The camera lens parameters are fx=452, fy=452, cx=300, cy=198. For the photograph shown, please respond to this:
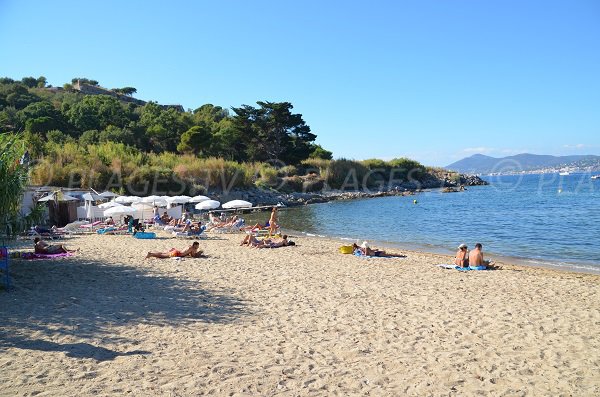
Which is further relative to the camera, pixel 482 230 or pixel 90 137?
pixel 90 137

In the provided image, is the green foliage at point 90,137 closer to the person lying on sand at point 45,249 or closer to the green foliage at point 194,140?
the green foliage at point 194,140

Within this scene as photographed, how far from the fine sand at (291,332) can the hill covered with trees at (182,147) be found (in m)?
26.1

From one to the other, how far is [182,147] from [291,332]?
48354mm

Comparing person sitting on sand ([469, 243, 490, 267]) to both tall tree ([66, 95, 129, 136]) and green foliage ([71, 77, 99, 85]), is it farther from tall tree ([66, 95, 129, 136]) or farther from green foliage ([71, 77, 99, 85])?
green foliage ([71, 77, 99, 85])

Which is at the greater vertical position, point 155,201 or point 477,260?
point 155,201

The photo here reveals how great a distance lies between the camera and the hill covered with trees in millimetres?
36469

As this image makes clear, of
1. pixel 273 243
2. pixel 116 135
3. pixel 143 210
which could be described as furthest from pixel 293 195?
pixel 273 243

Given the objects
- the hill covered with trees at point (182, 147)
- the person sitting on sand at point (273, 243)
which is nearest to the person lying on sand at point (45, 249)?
the person sitting on sand at point (273, 243)

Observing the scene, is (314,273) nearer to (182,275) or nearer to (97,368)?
(182,275)

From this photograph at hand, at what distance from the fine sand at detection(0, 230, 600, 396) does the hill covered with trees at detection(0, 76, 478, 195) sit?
2612 cm

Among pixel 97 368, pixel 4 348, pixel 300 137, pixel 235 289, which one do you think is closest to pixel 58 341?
pixel 4 348

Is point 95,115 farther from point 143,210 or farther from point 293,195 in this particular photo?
point 143,210

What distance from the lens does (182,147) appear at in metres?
52.4

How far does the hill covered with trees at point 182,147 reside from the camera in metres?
36.5
